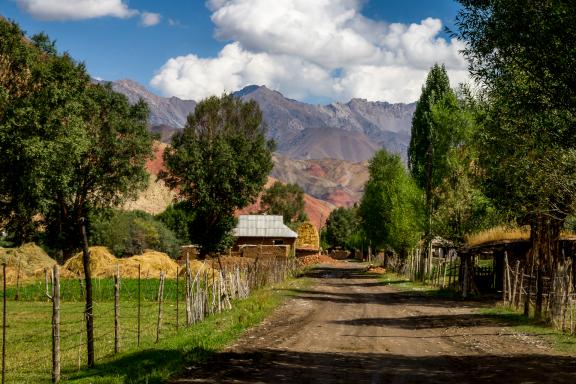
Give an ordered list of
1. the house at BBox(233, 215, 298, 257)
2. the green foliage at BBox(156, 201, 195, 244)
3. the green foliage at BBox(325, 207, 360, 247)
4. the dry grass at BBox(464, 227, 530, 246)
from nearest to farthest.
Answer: the dry grass at BBox(464, 227, 530, 246)
the green foliage at BBox(156, 201, 195, 244)
the house at BBox(233, 215, 298, 257)
the green foliage at BBox(325, 207, 360, 247)

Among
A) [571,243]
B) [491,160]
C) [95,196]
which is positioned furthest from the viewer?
[95,196]

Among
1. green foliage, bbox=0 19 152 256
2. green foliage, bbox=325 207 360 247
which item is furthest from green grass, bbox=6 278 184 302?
green foliage, bbox=325 207 360 247

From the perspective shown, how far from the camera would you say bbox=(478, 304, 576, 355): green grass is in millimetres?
19548

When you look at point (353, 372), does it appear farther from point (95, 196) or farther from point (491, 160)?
point (95, 196)

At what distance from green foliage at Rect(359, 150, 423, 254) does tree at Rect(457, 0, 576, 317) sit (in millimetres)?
27806

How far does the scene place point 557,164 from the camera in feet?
74.6

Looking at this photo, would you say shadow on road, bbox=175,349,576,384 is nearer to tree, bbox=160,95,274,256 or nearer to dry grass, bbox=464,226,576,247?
dry grass, bbox=464,226,576,247

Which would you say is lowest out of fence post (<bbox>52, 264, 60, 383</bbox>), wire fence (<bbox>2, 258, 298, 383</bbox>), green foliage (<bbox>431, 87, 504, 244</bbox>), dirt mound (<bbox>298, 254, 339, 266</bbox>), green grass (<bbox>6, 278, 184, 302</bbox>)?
dirt mound (<bbox>298, 254, 339, 266</bbox>)

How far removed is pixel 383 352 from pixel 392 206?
152 feet

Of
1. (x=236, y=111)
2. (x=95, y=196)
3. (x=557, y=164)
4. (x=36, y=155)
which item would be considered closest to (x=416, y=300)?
(x=557, y=164)

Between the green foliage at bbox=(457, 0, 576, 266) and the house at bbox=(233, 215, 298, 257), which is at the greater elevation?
the green foliage at bbox=(457, 0, 576, 266)

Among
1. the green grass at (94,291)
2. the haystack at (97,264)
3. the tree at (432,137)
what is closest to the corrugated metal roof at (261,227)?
the tree at (432,137)

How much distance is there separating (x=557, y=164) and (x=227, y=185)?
A: 48048mm

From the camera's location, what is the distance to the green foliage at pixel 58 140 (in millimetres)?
38344
